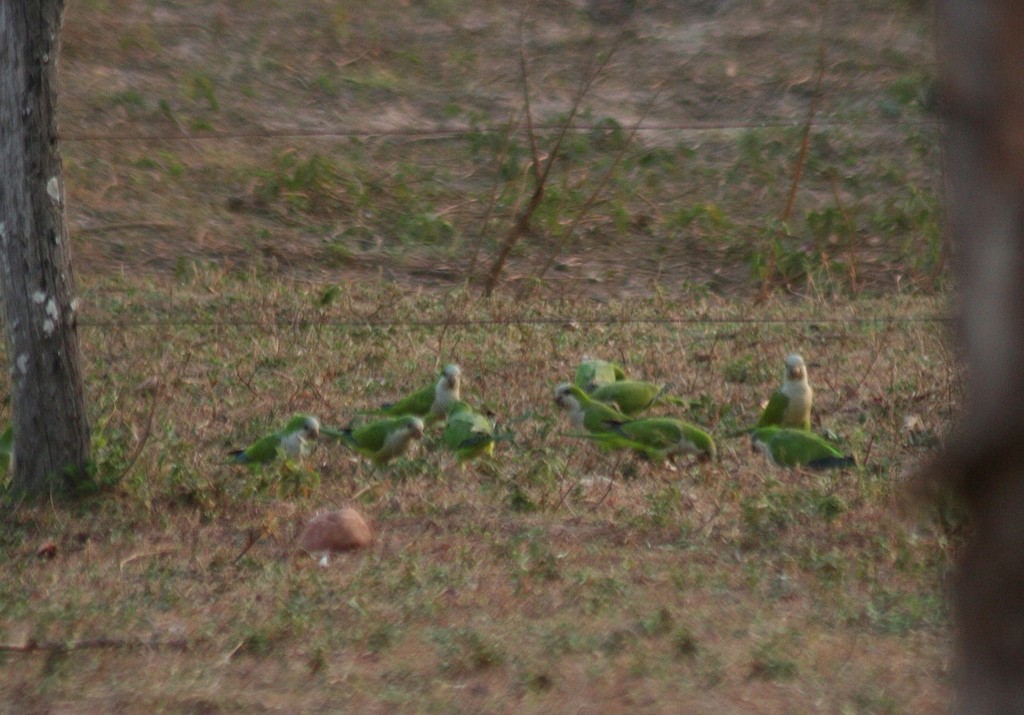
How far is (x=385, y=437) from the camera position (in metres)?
5.49

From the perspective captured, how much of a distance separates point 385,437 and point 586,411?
0.85 meters

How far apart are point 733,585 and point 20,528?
2.36 meters

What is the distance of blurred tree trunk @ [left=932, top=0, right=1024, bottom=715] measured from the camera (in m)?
1.43

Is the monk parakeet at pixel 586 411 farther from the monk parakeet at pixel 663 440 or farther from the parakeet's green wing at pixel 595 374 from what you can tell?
the parakeet's green wing at pixel 595 374

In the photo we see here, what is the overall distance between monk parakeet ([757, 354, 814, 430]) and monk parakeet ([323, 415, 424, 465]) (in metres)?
1.43

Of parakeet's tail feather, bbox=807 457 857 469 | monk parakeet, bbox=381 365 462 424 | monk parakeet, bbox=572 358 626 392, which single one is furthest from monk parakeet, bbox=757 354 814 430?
monk parakeet, bbox=381 365 462 424

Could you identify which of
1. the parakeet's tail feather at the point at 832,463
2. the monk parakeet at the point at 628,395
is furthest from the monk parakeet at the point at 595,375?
the parakeet's tail feather at the point at 832,463

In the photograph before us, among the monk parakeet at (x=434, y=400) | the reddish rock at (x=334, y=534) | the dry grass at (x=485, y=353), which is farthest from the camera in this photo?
the monk parakeet at (x=434, y=400)

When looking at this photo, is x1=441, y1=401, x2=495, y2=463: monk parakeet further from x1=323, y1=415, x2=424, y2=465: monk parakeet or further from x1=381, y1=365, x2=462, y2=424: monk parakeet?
x1=381, y1=365, x2=462, y2=424: monk parakeet

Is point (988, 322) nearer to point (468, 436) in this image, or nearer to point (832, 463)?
point (832, 463)

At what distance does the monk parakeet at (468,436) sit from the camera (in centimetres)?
546

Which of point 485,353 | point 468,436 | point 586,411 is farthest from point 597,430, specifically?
point 485,353

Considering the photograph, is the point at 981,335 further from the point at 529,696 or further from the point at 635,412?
the point at 635,412

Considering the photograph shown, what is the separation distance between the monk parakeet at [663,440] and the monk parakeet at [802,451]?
0.25 metres
